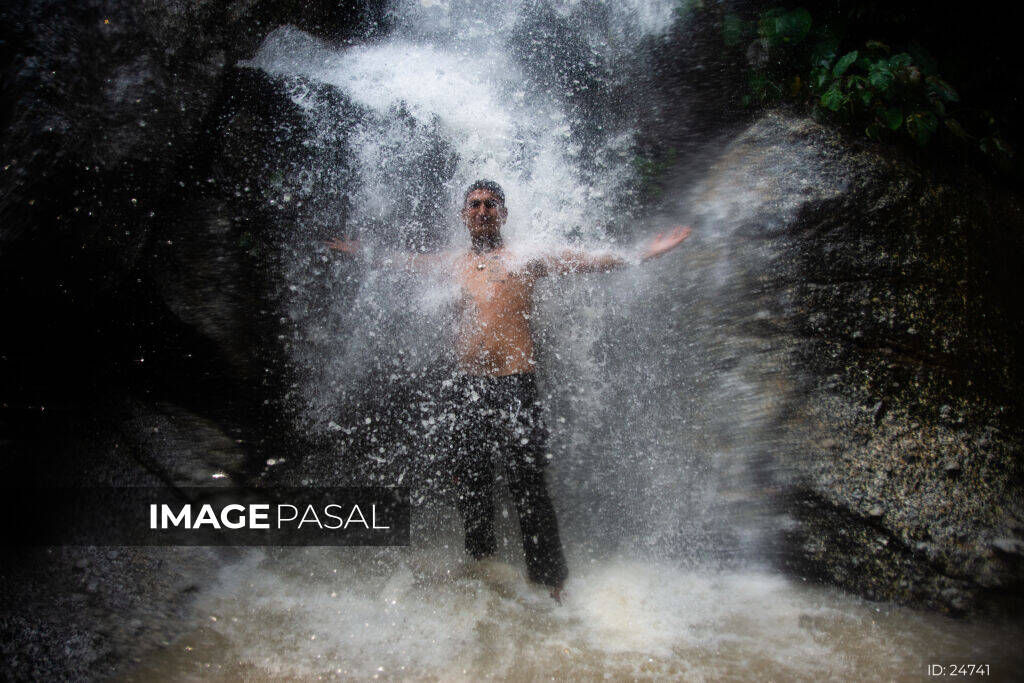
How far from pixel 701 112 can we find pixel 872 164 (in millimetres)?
866

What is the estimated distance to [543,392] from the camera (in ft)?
9.37

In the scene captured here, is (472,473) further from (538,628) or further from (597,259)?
(597,259)

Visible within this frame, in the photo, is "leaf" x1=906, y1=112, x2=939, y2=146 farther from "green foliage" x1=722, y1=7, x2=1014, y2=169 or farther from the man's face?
the man's face

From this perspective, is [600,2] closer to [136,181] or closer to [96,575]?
[136,181]

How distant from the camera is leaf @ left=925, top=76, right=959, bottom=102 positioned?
77.9 inches

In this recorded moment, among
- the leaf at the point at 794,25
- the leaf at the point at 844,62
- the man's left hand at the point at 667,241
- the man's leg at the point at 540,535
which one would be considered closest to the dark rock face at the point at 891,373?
the leaf at the point at 844,62

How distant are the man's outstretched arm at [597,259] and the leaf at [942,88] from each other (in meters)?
1.12

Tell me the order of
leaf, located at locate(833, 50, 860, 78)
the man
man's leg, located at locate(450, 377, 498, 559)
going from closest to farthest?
leaf, located at locate(833, 50, 860, 78) < the man < man's leg, located at locate(450, 377, 498, 559)

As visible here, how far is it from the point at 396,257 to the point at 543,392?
1186mm

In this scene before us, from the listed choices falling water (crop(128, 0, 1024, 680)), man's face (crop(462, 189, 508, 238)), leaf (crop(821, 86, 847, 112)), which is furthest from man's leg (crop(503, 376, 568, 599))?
leaf (crop(821, 86, 847, 112))

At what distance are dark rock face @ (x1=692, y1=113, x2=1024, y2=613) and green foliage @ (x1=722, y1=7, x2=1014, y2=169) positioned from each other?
0.48ft

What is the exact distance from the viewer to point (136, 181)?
2283 mm

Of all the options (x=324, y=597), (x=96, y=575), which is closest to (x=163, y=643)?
(x=96, y=575)

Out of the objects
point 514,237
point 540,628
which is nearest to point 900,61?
point 514,237
